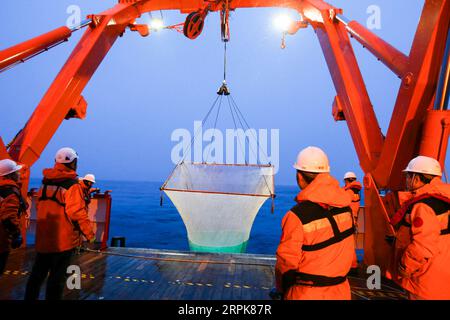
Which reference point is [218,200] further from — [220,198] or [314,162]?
[314,162]

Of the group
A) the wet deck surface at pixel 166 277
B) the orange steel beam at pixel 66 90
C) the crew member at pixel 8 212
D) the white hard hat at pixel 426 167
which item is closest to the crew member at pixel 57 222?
the crew member at pixel 8 212

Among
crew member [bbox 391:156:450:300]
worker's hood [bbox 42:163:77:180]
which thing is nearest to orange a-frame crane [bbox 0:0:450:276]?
crew member [bbox 391:156:450:300]

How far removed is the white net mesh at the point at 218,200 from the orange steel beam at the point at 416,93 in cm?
243

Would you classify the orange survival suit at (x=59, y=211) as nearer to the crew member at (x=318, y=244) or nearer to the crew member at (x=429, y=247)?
the crew member at (x=318, y=244)

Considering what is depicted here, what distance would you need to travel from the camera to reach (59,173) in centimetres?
224

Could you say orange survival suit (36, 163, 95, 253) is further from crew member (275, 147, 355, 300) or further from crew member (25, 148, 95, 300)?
crew member (275, 147, 355, 300)

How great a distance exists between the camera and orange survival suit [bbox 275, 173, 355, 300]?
1352 millimetres

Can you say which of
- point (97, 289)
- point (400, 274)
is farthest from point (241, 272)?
point (400, 274)

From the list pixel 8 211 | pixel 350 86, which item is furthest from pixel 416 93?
pixel 8 211

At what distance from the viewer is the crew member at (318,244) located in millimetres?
1353

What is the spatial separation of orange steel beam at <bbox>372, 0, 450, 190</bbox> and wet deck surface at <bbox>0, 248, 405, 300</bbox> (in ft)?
5.96

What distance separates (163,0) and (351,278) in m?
7.42

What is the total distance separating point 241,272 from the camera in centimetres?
398

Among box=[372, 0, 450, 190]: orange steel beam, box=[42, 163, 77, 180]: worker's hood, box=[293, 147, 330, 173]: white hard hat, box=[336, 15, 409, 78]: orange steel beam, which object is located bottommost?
box=[42, 163, 77, 180]: worker's hood
